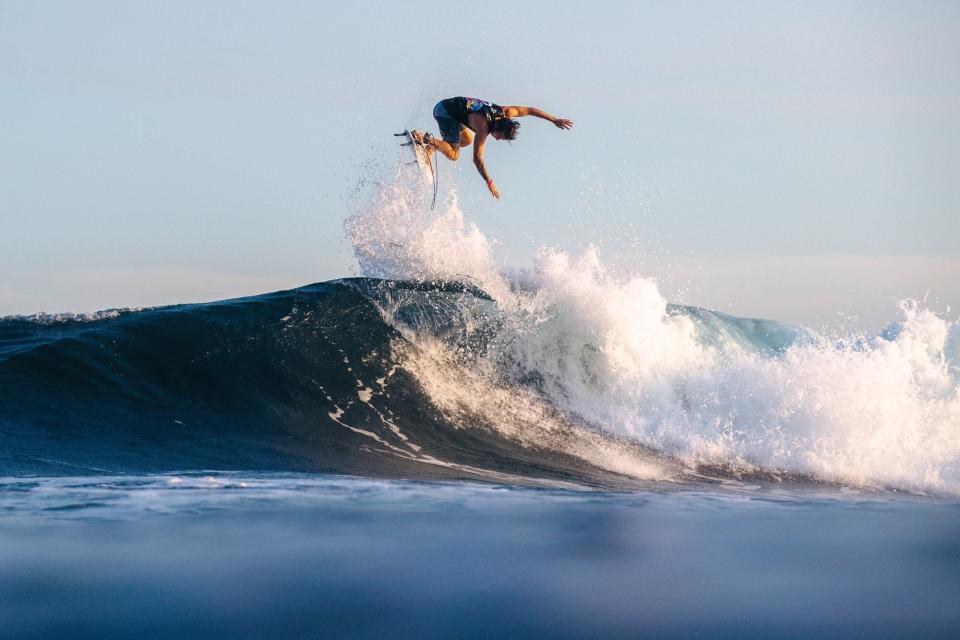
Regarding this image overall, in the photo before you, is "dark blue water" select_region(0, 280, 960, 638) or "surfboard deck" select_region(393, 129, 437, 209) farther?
"surfboard deck" select_region(393, 129, 437, 209)

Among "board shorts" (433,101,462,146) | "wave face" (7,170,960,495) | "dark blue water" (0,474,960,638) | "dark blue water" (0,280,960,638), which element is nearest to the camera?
"dark blue water" (0,474,960,638)

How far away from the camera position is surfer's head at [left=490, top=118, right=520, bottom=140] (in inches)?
385

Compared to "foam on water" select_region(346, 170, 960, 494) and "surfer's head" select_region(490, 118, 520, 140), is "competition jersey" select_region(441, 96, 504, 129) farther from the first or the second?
"foam on water" select_region(346, 170, 960, 494)

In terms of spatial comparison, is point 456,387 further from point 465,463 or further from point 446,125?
point 446,125

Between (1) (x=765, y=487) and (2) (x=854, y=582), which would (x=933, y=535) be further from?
(1) (x=765, y=487)

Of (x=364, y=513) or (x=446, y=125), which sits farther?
(x=446, y=125)

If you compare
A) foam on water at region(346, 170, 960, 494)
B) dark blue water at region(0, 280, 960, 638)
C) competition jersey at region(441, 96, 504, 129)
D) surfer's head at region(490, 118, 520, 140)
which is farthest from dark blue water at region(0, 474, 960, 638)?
competition jersey at region(441, 96, 504, 129)

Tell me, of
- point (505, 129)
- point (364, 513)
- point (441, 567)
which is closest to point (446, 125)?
point (505, 129)

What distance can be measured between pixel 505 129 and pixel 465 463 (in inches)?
147

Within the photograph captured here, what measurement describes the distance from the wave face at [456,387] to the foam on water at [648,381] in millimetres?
30

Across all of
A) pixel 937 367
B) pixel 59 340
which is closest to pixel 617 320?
pixel 937 367

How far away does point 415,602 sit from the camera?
3656mm

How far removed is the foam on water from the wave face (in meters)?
0.03

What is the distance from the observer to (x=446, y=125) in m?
10.2
